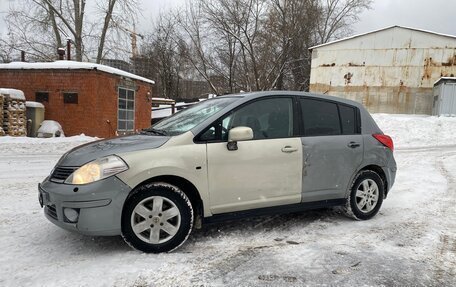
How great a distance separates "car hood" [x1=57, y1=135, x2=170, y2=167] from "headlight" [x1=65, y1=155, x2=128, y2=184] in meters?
0.07

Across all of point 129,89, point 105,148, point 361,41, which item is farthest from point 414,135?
point 105,148

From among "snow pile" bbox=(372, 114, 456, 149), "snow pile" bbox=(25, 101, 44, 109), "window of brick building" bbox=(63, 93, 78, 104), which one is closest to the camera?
"snow pile" bbox=(25, 101, 44, 109)

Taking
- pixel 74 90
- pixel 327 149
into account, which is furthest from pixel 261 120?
pixel 74 90

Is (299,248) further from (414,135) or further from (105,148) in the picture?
(414,135)

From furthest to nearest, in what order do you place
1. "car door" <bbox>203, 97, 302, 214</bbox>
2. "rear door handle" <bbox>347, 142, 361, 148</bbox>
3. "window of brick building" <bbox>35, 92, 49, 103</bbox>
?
1. "window of brick building" <bbox>35, 92, 49, 103</bbox>
2. "rear door handle" <bbox>347, 142, 361, 148</bbox>
3. "car door" <bbox>203, 97, 302, 214</bbox>

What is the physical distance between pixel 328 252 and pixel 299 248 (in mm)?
289

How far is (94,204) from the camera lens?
347 centimetres

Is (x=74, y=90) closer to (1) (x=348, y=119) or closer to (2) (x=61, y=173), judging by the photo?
(2) (x=61, y=173)

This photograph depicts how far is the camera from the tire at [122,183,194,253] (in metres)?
3.63

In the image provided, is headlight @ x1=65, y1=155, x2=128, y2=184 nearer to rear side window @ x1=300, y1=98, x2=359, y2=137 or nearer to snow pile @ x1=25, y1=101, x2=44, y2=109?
rear side window @ x1=300, y1=98, x2=359, y2=137

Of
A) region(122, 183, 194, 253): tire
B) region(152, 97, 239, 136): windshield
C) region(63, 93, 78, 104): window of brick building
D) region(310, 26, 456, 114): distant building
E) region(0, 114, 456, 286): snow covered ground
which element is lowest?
region(0, 114, 456, 286): snow covered ground

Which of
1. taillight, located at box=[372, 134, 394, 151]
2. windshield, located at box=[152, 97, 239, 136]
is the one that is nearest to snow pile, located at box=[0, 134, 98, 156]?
windshield, located at box=[152, 97, 239, 136]

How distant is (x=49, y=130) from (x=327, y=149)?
1316 centimetres

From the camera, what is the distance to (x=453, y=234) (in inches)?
178
